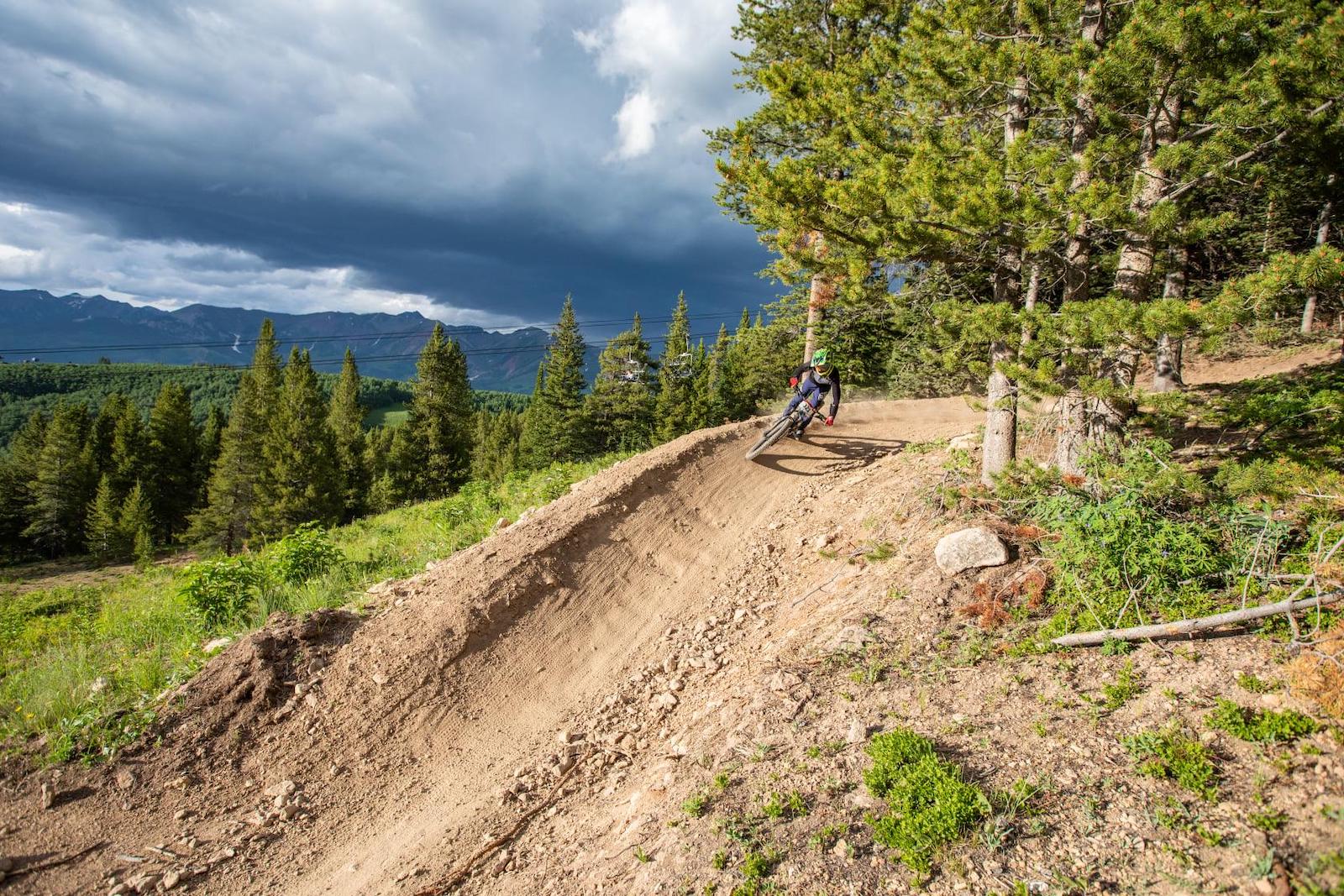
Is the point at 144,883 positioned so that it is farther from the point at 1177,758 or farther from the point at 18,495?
the point at 18,495

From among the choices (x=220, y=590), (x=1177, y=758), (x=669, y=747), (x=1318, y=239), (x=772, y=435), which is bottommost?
(x=669, y=747)

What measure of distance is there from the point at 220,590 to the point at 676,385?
38949 mm

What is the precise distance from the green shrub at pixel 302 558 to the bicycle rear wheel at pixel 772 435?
26.7 ft

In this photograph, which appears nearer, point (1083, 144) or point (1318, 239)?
point (1083, 144)

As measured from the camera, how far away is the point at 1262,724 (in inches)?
155

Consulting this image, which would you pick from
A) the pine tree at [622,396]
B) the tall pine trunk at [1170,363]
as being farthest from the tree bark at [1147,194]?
the pine tree at [622,396]

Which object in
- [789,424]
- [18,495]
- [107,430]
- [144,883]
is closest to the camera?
[144,883]

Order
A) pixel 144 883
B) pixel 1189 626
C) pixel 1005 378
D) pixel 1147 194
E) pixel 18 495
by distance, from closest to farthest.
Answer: pixel 144 883, pixel 1189 626, pixel 1147 194, pixel 1005 378, pixel 18 495

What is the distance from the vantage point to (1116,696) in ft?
15.0

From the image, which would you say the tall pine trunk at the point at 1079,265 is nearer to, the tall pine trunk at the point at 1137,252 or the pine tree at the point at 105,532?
the tall pine trunk at the point at 1137,252

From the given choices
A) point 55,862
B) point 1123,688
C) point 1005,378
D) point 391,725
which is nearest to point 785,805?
point 1123,688

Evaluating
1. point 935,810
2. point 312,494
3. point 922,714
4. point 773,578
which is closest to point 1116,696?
point 922,714

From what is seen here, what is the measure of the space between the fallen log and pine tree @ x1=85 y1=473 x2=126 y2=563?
186 ft

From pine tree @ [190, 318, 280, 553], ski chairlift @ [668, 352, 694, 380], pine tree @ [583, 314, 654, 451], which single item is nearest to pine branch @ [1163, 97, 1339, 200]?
pine tree @ [583, 314, 654, 451]
